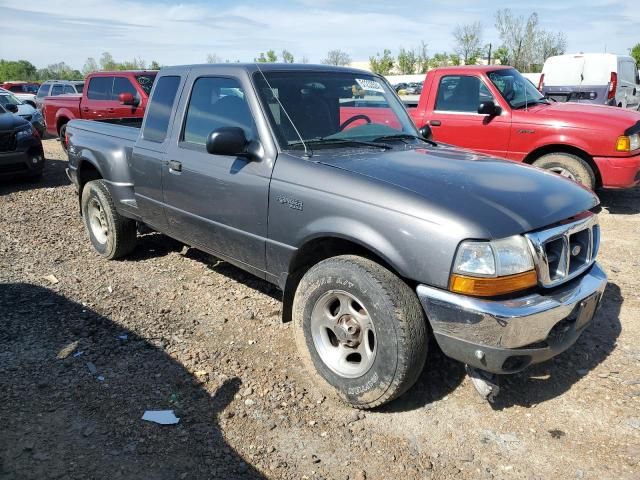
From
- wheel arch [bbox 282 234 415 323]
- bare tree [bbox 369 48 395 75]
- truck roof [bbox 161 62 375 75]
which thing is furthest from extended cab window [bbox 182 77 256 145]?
bare tree [bbox 369 48 395 75]

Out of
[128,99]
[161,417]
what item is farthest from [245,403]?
[128,99]

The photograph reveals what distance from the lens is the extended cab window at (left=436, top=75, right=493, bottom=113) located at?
7.57 m

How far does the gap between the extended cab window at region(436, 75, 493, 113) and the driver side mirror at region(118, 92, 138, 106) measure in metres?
6.35

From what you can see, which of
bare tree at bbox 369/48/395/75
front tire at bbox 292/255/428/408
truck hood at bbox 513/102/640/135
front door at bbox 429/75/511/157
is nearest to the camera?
front tire at bbox 292/255/428/408

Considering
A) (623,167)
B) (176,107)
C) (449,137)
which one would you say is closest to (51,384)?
(176,107)

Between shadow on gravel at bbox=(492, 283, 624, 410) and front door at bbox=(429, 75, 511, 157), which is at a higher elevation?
front door at bbox=(429, 75, 511, 157)

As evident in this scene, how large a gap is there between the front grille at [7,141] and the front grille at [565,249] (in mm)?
8927

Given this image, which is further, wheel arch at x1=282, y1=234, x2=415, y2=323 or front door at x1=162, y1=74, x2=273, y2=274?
front door at x1=162, y1=74, x2=273, y2=274

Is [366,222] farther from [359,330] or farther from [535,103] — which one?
[535,103]

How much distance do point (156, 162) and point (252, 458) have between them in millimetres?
2620

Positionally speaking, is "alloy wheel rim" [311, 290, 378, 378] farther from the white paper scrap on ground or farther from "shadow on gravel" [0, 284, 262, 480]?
the white paper scrap on ground

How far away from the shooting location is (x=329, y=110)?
3.80 m

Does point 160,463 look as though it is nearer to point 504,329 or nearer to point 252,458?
point 252,458

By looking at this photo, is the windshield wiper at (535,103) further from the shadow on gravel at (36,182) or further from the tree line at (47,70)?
the tree line at (47,70)
